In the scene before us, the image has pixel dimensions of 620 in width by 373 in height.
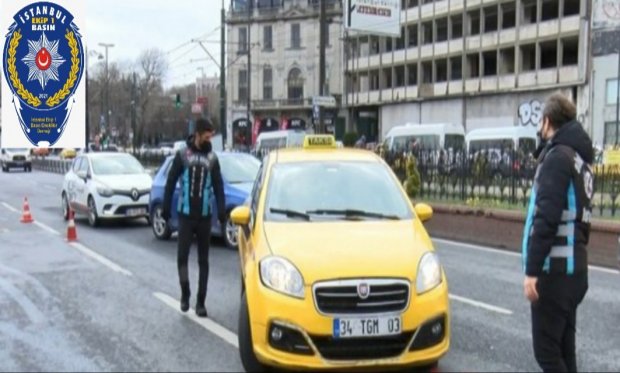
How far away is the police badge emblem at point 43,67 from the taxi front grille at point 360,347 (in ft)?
31.2

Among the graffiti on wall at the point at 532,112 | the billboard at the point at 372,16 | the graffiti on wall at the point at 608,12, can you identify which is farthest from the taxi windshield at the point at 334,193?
the billboard at the point at 372,16

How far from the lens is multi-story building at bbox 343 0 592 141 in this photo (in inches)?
1740

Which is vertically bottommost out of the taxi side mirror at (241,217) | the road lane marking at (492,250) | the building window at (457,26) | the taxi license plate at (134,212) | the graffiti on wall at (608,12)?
the road lane marking at (492,250)

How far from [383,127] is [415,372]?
56.4 metres

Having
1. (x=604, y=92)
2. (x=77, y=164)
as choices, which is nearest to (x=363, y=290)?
(x=77, y=164)

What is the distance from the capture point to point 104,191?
15.0 meters

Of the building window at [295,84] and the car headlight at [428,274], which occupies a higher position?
the building window at [295,84]

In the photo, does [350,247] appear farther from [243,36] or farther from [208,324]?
[243,36]

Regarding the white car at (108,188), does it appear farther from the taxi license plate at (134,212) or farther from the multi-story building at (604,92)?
the multi-story building at (604,92)

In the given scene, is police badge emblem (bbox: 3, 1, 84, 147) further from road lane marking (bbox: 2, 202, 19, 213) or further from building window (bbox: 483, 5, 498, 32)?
building window (bbox: 483, 5, 498, 32)

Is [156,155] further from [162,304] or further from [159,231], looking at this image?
[162,304]

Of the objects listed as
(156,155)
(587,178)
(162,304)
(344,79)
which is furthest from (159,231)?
(344,79)

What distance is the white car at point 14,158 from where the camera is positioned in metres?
47.8

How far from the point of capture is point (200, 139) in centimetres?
713
